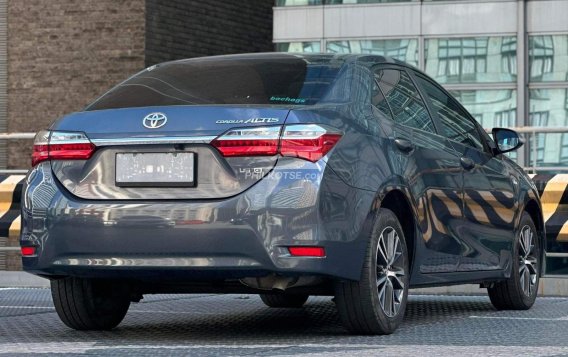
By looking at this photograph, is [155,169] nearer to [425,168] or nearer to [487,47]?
[425,168]

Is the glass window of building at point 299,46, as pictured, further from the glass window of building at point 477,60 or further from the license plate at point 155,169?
the license plate at point 155,169

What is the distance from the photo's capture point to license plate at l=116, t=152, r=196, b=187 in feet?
23.8

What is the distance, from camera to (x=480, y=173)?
30.3 ft

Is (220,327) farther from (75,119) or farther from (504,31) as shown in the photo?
(504,31)

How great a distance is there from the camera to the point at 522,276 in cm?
990

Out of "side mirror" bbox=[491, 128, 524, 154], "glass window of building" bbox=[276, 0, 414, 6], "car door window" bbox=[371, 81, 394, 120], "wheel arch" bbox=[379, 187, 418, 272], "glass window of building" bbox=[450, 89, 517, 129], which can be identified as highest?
"glass window of building" bbox=[276, 0, 414, 6]

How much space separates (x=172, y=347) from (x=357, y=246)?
40.1 inches

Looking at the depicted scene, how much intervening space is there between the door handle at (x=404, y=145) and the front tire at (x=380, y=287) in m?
0.37

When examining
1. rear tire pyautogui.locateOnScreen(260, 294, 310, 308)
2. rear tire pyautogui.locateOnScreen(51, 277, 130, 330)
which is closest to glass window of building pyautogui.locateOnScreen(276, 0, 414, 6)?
rear tire pyautogui.locateOnScreen(260, 294, 310, 308)

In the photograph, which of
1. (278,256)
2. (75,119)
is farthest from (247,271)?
(75,119)

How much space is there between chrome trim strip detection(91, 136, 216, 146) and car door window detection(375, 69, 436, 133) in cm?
142

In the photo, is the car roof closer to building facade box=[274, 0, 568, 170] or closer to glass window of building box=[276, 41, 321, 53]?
building facade box=[274, 0, 568, 170]

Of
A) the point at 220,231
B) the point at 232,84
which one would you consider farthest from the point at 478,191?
the point at 220,231

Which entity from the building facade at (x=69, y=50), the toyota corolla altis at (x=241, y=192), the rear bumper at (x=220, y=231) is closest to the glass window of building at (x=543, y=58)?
the building facade at (x=69, y=50)
